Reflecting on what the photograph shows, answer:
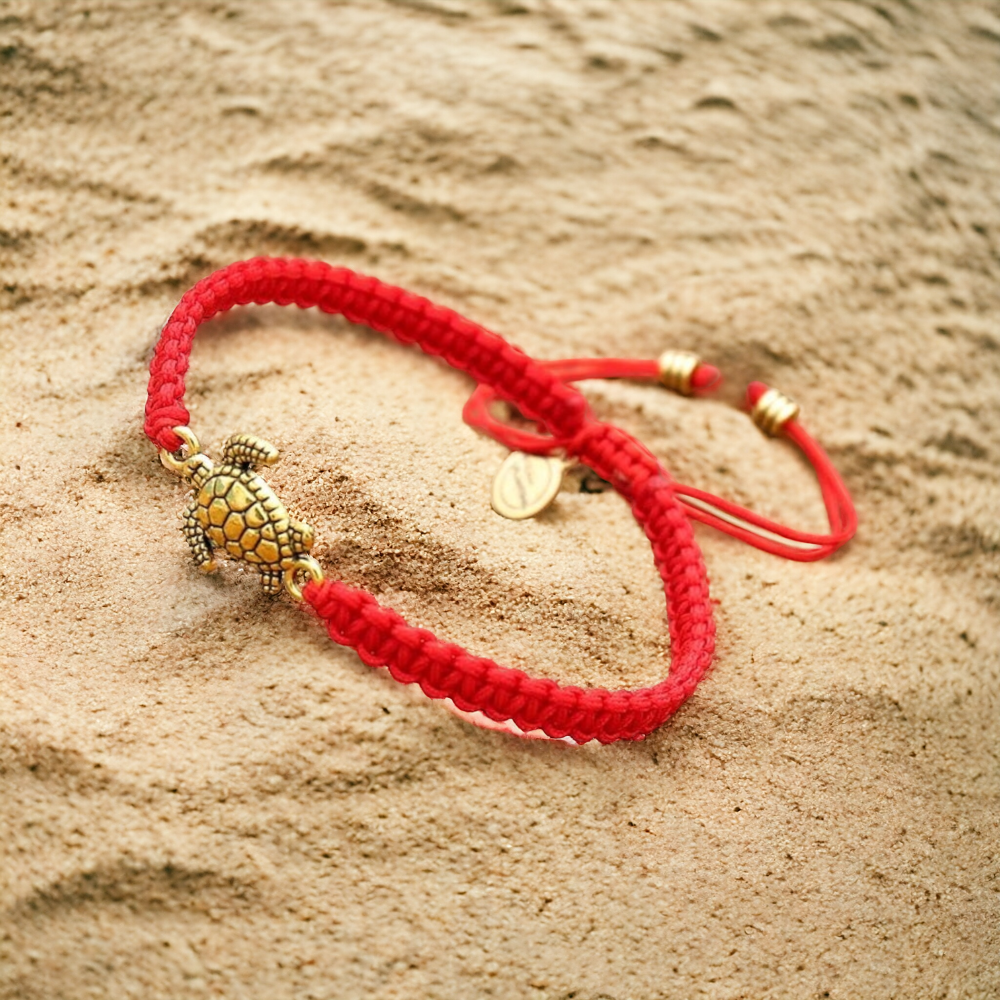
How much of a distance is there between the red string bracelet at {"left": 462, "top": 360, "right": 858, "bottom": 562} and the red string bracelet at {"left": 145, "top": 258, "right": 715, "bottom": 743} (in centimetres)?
4

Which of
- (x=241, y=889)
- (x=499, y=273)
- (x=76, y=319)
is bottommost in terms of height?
(x=241, y=889)

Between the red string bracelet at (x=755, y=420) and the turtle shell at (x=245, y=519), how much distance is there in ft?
1.24

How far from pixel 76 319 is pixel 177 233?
0.63ft

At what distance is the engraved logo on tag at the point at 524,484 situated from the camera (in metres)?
1.28

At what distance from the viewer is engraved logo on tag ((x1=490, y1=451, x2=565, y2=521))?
1.28m

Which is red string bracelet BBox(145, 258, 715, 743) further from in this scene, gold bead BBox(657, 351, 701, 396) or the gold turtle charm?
gold bead BBox(657, 351, 701, 396)

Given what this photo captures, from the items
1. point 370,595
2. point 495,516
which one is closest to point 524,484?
point 495,516

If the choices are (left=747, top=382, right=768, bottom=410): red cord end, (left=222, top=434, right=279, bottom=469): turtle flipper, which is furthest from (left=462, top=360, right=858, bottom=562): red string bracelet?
(left=222, top=434, right=279, bottom=469): turtle flipper

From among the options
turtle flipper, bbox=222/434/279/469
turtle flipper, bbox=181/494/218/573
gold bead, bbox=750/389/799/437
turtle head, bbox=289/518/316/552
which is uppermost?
gold bead, bbox=750/389/799/437

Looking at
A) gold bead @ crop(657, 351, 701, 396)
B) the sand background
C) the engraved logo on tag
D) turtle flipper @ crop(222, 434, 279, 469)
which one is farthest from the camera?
gold bead @ crop(657, 351, 701, 396)

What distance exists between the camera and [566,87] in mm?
1597

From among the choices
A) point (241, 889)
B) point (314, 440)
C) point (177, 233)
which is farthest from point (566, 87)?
point (241, 889)

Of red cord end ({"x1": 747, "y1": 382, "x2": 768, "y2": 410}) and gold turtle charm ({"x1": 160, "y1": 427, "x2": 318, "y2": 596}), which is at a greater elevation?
red cord end ({"x1": 747, "y1": 382, "x2": 768, "y2": 410})

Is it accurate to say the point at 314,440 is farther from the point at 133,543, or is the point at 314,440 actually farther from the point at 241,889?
the point at 241,889
